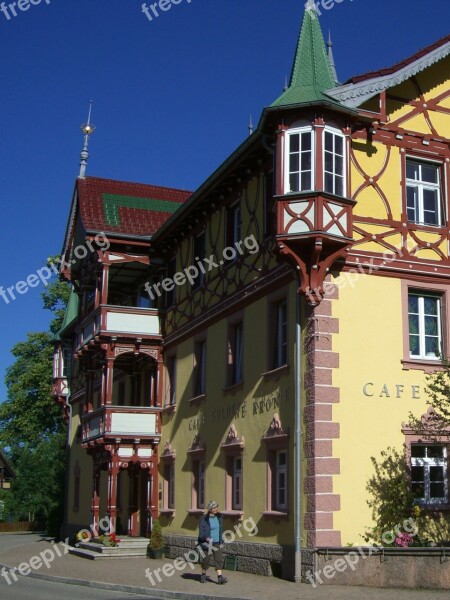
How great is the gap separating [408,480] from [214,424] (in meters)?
6.46

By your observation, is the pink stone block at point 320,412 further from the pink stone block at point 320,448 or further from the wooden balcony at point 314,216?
the wooden balcony at point 314,216

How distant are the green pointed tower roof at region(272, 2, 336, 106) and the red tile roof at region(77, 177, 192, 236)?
33.5 ft

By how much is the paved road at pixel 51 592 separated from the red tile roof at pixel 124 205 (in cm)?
1265

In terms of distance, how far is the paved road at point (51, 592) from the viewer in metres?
16.1

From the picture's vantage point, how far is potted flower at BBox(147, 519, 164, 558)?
2466 centimetres

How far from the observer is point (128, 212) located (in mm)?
29766

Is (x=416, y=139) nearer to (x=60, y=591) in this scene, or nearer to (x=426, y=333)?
(x=426, y=333)

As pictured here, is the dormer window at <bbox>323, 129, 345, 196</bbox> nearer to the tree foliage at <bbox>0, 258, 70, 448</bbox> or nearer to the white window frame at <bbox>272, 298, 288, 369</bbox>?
the white window frame at <bbox>272, 298, 288, 369</bbox>

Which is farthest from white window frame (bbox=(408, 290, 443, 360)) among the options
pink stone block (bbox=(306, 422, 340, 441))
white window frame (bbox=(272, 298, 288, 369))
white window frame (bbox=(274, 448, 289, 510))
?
white window frame (bbox=(274, 448, 289, 510))

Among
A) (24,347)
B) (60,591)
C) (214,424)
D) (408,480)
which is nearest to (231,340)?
(214,424)

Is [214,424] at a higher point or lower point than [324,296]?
lower

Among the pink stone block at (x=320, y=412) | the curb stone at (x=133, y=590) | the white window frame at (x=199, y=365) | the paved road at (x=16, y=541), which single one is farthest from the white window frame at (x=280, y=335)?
the paved road at (x=16, y=541)

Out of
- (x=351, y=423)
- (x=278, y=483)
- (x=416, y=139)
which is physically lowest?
(x=278, y=483)

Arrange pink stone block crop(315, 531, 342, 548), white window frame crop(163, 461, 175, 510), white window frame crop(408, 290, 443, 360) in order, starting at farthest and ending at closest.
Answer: white window frame crop(163, 461, 175, 510) → white window frame crop(408, 290, 443, 360) → pink stone block crop(315, 531, 342, 548)
